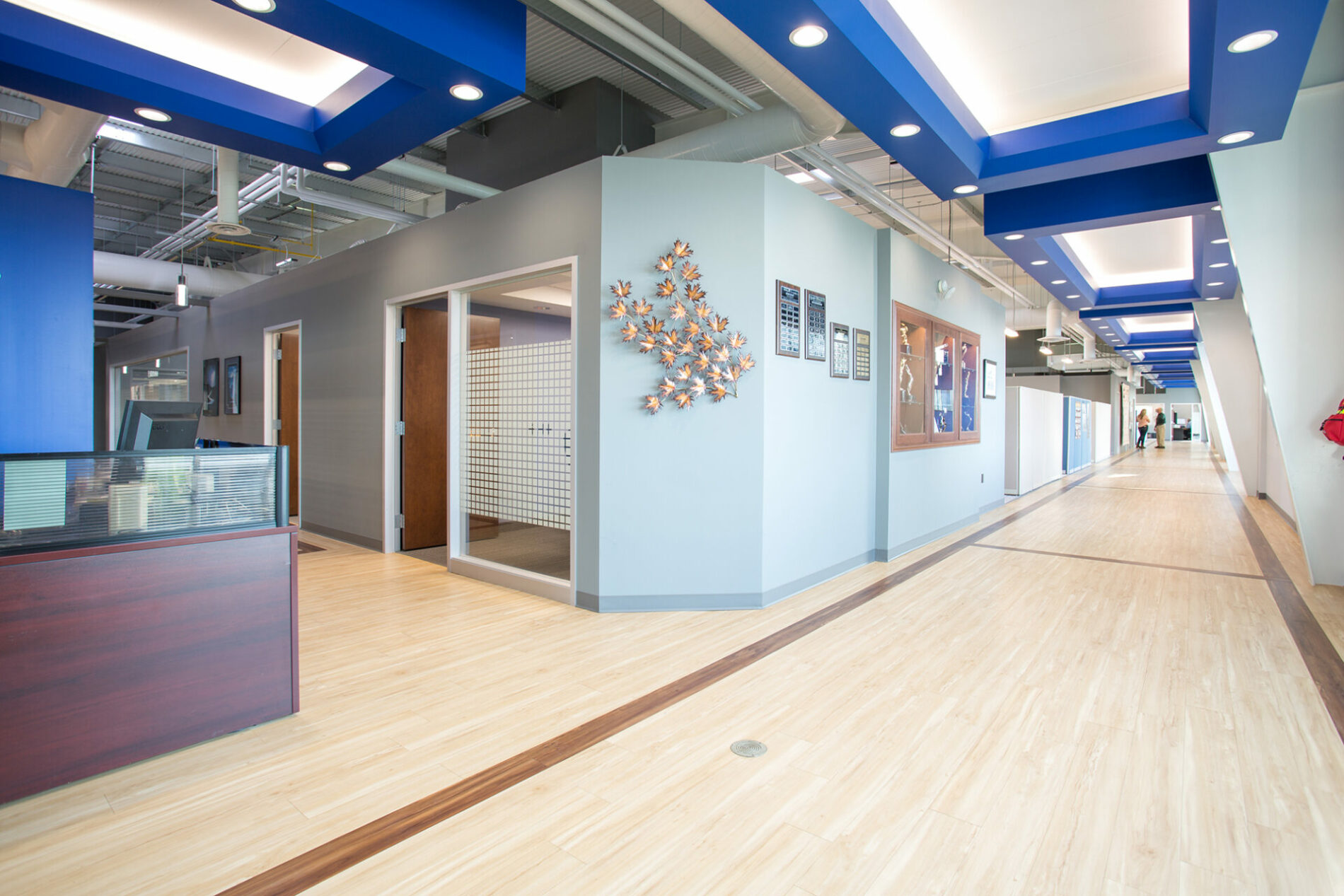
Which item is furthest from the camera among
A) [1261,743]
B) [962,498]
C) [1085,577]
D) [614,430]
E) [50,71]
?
[962,498]

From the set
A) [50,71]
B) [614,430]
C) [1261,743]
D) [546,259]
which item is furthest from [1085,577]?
[50,71]

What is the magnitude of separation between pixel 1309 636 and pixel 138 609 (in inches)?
239

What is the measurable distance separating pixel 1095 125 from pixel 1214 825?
4.40 metres

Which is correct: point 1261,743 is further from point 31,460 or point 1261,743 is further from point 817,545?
point 31,460

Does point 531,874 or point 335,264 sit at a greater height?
point 335,264

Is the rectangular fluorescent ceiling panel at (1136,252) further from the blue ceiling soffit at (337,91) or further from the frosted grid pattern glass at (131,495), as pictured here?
the frosted grid pattern glass at (131,495)

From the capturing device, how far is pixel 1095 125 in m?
4.57

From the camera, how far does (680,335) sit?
426cm

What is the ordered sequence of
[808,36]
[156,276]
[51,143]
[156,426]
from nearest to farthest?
1. [808,36]
2. [156,426]
3. [51,143]
4. [156,276]

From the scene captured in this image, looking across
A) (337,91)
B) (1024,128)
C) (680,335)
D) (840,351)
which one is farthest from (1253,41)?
(337,91)

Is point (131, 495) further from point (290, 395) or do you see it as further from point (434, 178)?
point (290, 395)

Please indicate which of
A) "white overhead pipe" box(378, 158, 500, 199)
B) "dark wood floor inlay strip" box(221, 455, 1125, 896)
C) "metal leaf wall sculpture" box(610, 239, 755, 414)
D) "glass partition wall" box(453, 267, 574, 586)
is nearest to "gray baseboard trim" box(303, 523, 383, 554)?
"glass partition wall" box(453, 267, 574, 586)

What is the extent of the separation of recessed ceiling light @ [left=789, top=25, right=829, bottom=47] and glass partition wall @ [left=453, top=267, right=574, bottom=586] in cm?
205

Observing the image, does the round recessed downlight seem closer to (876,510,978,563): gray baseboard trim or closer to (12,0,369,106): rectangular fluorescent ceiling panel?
(876,510,978,563): gray baseboard trim
